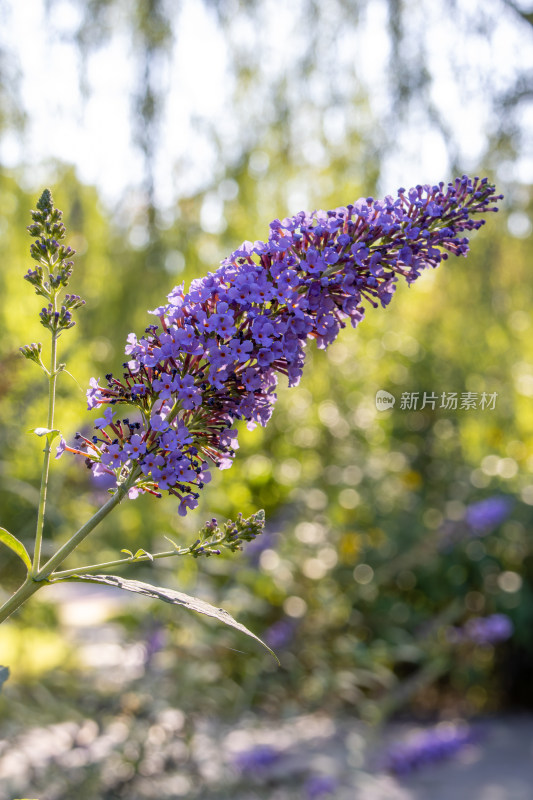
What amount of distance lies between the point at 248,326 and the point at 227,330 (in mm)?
44

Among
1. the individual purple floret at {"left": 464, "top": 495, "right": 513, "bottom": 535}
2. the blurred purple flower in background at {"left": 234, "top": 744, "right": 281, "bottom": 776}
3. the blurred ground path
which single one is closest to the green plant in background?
the blurred ground path

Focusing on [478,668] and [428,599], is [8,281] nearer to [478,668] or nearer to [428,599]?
[428,599]

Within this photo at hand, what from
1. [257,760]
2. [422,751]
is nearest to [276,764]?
[257,760]

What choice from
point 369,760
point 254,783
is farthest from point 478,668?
point 254,783

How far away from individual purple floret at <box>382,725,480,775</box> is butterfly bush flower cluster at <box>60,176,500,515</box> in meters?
2.32

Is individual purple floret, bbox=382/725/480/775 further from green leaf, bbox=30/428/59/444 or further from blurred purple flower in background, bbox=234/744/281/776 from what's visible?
green leaf, bbox=30/428/59/444

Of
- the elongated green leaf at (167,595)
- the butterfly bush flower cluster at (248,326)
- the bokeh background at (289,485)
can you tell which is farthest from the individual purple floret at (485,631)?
the elongated green leaf at (167,595)

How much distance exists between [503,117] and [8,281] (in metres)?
2.95

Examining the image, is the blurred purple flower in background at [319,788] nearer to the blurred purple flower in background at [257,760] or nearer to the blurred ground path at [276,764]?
the blurred ground path at [276,764]

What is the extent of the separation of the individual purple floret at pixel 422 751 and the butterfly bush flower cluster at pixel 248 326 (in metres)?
2.32

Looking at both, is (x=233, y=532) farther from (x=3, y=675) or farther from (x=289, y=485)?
(x=289, y=485)

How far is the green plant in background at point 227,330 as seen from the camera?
2.72 ft

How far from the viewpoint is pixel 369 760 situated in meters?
2.95

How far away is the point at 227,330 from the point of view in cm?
83
